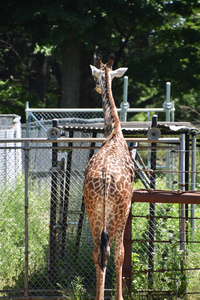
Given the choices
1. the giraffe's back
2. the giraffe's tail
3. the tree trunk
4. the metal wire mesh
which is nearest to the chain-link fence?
the metal wire mesh

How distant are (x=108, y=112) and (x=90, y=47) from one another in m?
11.7

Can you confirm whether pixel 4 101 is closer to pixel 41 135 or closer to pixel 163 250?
pixel 41 135

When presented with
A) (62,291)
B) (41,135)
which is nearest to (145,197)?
(62,291)

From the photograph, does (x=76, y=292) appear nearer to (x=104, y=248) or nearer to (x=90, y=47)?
(x=104, y=248)

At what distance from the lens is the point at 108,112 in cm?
641

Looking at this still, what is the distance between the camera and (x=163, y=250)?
672cm

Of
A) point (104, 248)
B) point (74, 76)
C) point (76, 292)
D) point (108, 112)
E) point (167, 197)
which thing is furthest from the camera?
point (74, 76)

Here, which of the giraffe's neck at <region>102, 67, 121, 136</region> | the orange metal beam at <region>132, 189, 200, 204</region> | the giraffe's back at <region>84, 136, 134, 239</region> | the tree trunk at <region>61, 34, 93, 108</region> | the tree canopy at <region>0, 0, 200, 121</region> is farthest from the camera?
the tree trunk at <region>61, 34, 93, 108</region>

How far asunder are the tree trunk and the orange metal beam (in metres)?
13.0

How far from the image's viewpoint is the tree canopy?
17.2 metres

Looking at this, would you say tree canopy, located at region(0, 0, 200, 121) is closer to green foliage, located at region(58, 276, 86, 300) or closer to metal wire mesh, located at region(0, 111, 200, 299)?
metal wire mesh, located at region(0, 111, 200, 299)

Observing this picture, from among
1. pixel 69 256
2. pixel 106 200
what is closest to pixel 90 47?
pixel 69 256

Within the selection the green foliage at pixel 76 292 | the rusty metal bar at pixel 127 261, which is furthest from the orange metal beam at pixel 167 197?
the green foliage at pixel 76 292

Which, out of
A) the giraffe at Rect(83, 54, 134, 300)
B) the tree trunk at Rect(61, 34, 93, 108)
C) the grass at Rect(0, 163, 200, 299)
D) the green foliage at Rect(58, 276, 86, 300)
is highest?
the tree trunk at Rect(61, 34, 93, 108)
